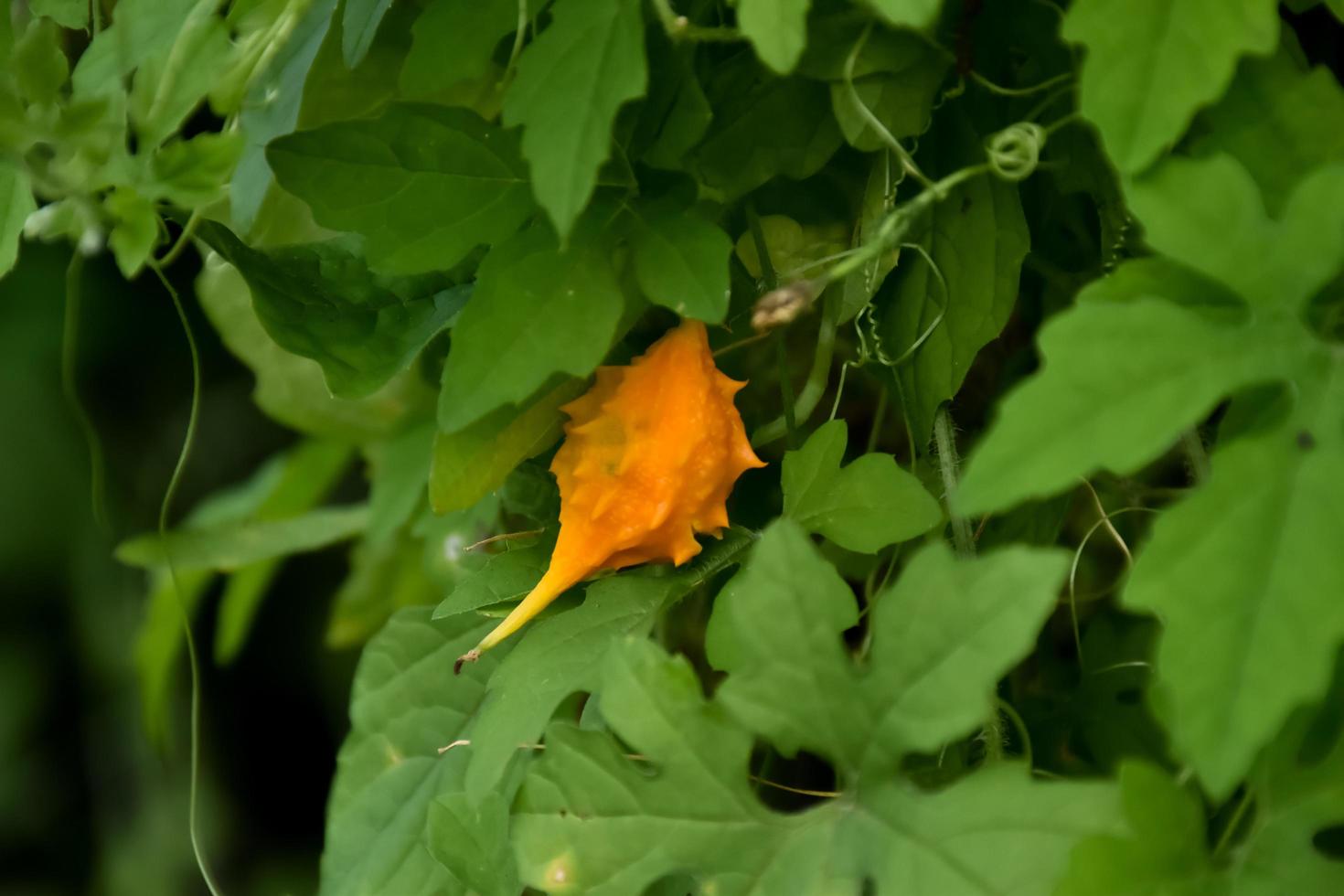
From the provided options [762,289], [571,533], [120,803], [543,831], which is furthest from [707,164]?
[120,803]

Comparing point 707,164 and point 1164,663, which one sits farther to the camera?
point 707,164

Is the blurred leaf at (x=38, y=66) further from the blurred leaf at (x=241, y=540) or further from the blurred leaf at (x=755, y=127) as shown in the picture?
the blurred leaf at (x=241, y=540)

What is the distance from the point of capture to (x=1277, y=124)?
0.51 m

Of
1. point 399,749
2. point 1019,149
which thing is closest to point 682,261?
point 1019,149

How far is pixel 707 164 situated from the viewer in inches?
24.9

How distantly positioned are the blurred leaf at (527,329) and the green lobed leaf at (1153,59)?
238 millimetres

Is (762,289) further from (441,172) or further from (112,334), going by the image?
(112,334)

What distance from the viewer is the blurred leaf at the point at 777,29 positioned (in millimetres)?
507

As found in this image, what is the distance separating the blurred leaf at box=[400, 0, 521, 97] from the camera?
2.09ft

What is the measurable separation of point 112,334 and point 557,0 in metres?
1.88

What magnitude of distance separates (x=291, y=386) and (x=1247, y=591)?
37.8 inches

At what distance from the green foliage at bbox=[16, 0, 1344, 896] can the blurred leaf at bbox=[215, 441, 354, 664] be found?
1.54 feet

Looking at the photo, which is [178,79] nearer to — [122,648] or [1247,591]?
[1247,591]

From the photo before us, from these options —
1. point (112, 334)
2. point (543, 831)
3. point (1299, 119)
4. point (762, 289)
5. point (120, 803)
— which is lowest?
point (120, 803)
